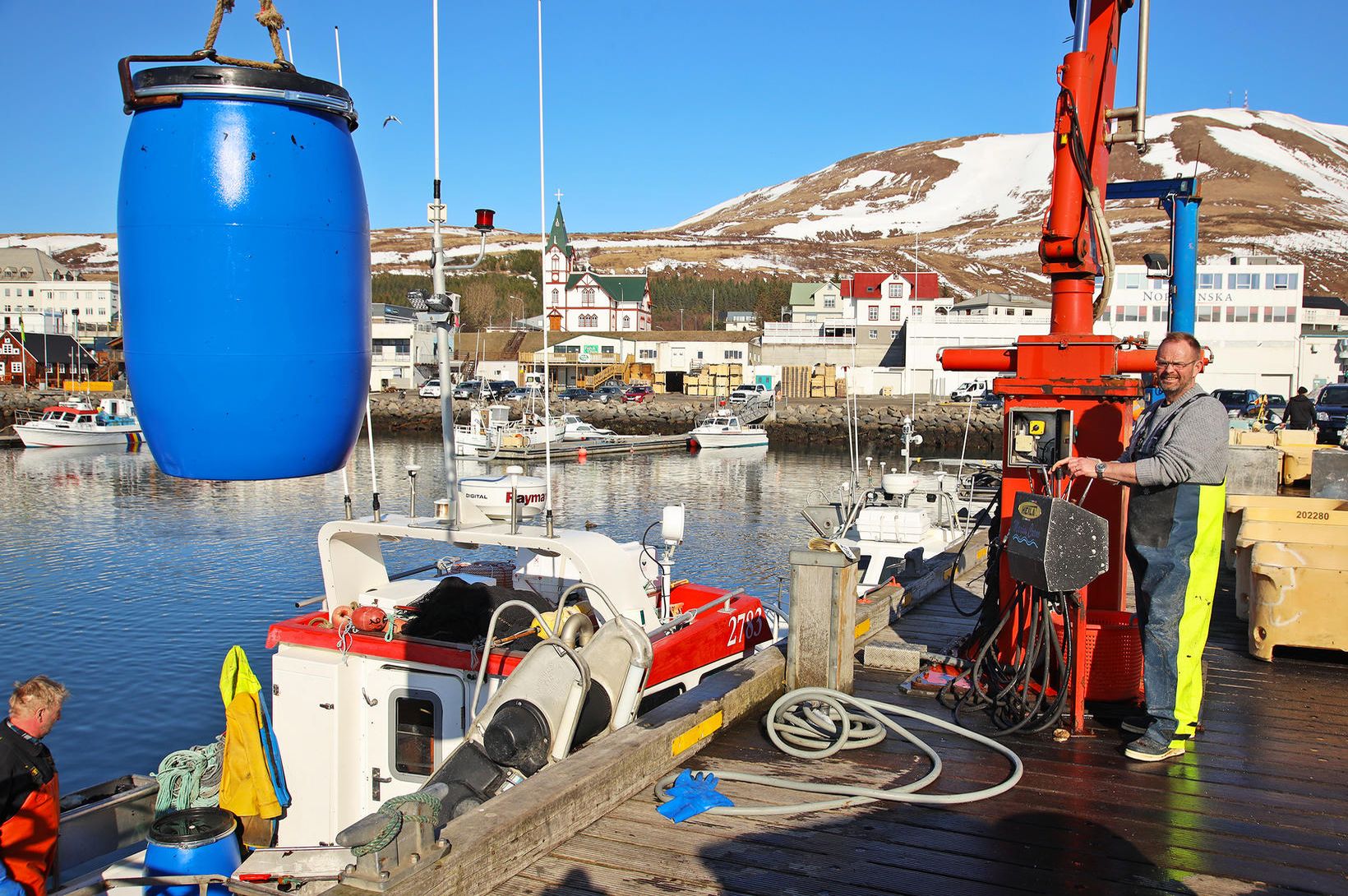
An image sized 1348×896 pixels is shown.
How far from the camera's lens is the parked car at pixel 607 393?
238ft

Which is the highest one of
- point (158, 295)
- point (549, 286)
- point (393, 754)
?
point (549, 286)

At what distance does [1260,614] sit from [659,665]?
175 inches

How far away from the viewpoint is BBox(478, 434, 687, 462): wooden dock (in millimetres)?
47375

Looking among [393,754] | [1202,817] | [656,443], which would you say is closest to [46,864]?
[393,754]

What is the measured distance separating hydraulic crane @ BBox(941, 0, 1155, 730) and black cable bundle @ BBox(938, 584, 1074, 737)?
4.1 inches

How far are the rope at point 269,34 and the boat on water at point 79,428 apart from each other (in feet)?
173

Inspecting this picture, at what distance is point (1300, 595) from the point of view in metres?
7.21

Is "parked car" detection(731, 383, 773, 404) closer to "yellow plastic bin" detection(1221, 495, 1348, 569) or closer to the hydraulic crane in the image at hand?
"yellow plastic bin" detection(1221, 495, 1348, 569)

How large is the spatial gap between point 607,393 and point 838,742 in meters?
70.7

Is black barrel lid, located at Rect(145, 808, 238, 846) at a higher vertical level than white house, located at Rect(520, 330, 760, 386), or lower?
lower

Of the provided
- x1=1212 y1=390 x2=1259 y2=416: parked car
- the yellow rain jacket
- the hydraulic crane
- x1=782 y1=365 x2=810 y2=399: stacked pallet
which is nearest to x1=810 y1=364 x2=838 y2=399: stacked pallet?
x1=782 y1=365 x2=810 y2=399: stacked pallet

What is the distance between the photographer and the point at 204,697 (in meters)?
14.6

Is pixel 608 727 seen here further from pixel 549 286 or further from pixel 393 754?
pixel 549 286

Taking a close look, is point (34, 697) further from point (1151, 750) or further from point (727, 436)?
point (727, 436)
